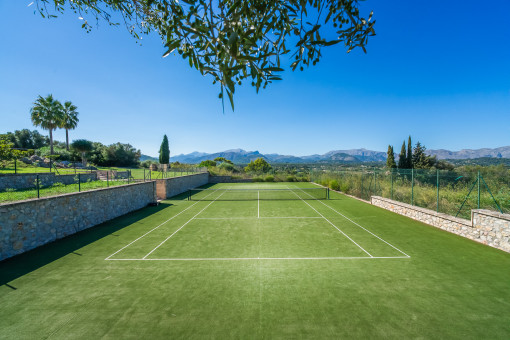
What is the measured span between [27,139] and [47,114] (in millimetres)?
14803

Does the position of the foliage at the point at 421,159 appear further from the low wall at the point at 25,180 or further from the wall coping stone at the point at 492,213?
the low wall at the point at 25,180

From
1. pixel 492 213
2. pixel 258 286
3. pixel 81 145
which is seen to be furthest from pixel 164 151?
pixel 492 213

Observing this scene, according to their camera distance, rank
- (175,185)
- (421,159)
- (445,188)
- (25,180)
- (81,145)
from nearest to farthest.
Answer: (445,188), (25,180), (175,185), (421,159), (81,145)

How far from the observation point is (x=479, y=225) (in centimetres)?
706

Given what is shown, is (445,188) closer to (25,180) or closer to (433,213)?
(433,213)

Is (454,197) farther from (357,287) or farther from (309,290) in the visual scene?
(309,290)

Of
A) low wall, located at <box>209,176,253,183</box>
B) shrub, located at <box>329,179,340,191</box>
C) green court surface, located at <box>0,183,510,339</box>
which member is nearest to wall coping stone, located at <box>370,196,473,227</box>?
green court surface, located at <box>0,183,510,339</box>

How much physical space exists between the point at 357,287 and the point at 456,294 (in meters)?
1.78

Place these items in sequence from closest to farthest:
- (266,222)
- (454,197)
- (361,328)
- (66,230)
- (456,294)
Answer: (361,328), (456,294), (66,230), (454,197), (266,222)

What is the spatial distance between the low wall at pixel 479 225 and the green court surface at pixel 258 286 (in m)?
0.37

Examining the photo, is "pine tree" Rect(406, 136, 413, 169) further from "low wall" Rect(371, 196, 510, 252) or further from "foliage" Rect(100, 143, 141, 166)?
"foliage" Rect(100, 143, 141, 166)

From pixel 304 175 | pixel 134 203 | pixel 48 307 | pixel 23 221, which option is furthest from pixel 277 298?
pixel 304 175

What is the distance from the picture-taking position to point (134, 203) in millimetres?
12500

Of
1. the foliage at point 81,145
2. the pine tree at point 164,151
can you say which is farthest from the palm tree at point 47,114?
the pine tree at point 164,151
